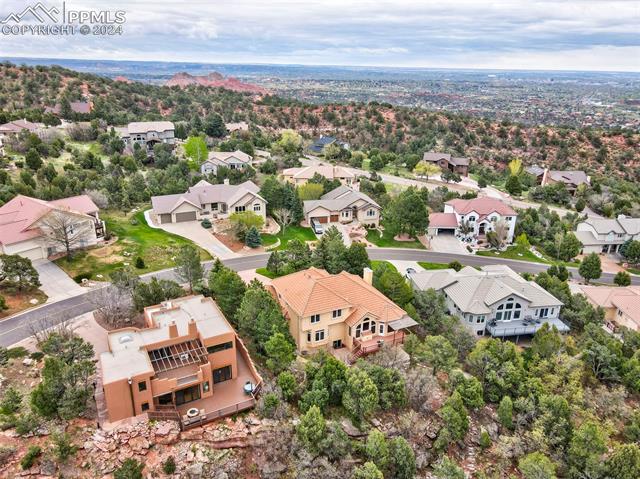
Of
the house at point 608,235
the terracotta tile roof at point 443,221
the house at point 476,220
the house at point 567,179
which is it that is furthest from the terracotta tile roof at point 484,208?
the house at point 567,179

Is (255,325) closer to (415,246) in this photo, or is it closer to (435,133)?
(415,246)

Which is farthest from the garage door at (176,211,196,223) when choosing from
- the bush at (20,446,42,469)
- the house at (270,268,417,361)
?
the bush at (20,446,42,469)

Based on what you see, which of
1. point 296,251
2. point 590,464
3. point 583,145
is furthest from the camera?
point 583,145

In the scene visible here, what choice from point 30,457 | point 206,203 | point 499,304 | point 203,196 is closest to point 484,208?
point 499,304

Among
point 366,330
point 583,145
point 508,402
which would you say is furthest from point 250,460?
point 583,145

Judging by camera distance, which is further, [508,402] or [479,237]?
[479,237]

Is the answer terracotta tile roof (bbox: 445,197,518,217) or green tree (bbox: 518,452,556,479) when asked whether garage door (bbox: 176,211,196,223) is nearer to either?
terracotta tile roof (bbox: 445,197,518,217)

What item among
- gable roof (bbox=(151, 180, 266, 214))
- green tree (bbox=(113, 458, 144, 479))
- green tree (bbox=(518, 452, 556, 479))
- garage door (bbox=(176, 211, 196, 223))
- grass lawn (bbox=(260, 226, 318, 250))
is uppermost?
gable roof (bbox=(151, 180, 266, 214))
